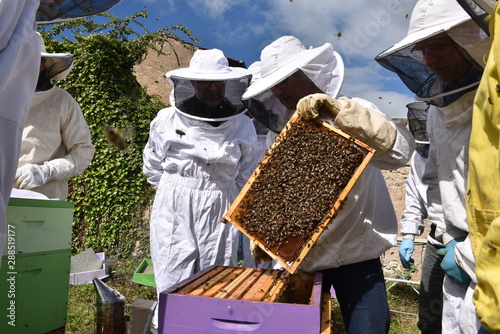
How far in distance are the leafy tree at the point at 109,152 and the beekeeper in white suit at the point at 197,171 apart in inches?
110

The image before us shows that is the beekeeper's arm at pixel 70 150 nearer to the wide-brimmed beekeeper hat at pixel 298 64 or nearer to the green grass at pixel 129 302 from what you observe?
the green grass at pixel 129 302

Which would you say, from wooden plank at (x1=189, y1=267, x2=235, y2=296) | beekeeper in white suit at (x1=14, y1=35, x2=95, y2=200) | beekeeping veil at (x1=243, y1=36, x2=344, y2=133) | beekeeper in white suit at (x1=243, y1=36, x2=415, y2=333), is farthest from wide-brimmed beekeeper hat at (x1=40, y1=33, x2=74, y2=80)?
wooden plank at (x1=189, y1=267, x2=235, y2=296)

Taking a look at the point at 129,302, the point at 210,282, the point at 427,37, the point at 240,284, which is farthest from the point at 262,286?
the point at 129,302

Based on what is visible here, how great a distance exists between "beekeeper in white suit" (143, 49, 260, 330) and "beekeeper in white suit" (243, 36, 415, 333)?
50.7 inches

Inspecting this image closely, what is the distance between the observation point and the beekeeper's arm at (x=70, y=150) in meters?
3.44

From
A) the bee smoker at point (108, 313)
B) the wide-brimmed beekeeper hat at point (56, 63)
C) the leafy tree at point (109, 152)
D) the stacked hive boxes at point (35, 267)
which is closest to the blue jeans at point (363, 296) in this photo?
the bee smoker at point (108, 313)

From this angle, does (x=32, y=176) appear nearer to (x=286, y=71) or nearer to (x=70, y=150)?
(x=70, y=150)

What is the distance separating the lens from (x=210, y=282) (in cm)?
212

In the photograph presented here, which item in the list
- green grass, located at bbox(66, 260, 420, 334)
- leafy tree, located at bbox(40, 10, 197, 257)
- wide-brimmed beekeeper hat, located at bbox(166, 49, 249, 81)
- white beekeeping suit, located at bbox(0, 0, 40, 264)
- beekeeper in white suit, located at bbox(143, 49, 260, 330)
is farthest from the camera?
leafy tree, located at bbox(40, 10, 197, 257)

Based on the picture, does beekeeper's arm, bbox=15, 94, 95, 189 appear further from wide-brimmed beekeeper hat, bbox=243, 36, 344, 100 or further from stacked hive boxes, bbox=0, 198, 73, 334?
wide-brimmed beekeeper hat, bbox=243, 36, 344, 100

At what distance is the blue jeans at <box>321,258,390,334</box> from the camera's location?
225cm

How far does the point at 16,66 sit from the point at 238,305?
1.18 metres

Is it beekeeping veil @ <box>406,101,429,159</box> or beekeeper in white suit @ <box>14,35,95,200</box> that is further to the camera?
beekeeping veil @ <box>406,101,429,159</box>

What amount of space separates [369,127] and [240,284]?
972 mm
